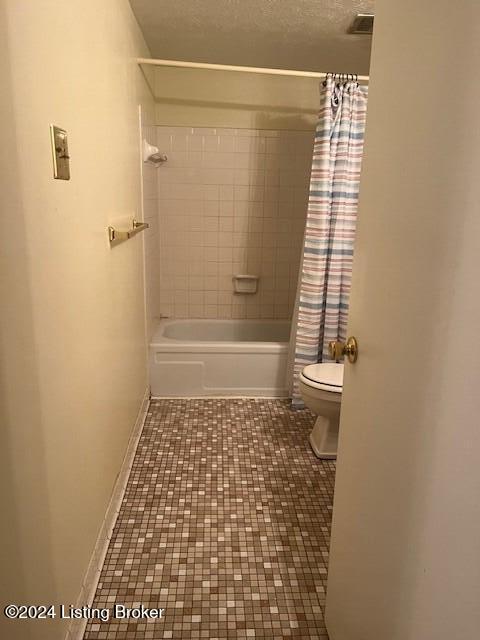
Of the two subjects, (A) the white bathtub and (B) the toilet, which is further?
(A) the white bathtub

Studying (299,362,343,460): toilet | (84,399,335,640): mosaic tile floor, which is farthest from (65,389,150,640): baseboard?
(299,362,343,460): toilet

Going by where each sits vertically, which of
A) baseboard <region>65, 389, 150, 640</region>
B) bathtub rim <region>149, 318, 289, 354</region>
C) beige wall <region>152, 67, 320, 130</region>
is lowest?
baseboard <region>65, 389, 150, 640</region>

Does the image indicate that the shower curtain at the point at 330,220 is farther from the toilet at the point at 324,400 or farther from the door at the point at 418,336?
the door at the point at 418,336

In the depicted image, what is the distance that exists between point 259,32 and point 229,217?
1277mm

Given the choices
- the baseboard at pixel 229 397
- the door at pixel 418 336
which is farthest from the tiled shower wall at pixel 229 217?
the door at pixel 418 336

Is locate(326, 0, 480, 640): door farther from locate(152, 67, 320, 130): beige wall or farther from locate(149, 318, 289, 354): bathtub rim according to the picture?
locate(152, 67, 320, 130): beige wall

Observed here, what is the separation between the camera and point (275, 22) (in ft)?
7.55

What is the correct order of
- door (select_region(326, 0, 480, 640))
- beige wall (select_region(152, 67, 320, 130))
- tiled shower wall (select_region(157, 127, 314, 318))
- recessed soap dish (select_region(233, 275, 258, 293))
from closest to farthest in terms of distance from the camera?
door (select_region(326, 0, 480, 640)), beige wall (select_region(152, 67, 320, 130)), tiled shower wall (select_region(157, 127, 314, 318)), recessed soap dish (select_region(233, 275, 258, 293))

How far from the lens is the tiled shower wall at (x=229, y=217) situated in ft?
10.7

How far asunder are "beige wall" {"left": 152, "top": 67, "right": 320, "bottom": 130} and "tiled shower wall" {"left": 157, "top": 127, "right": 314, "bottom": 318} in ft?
0.24

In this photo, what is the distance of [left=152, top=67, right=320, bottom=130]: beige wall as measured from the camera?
3.12 m

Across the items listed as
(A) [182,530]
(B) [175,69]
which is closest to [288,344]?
(A) [182,530]

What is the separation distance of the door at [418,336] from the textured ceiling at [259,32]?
151 centimetres

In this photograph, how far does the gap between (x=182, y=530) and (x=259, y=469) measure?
0.55 meters
